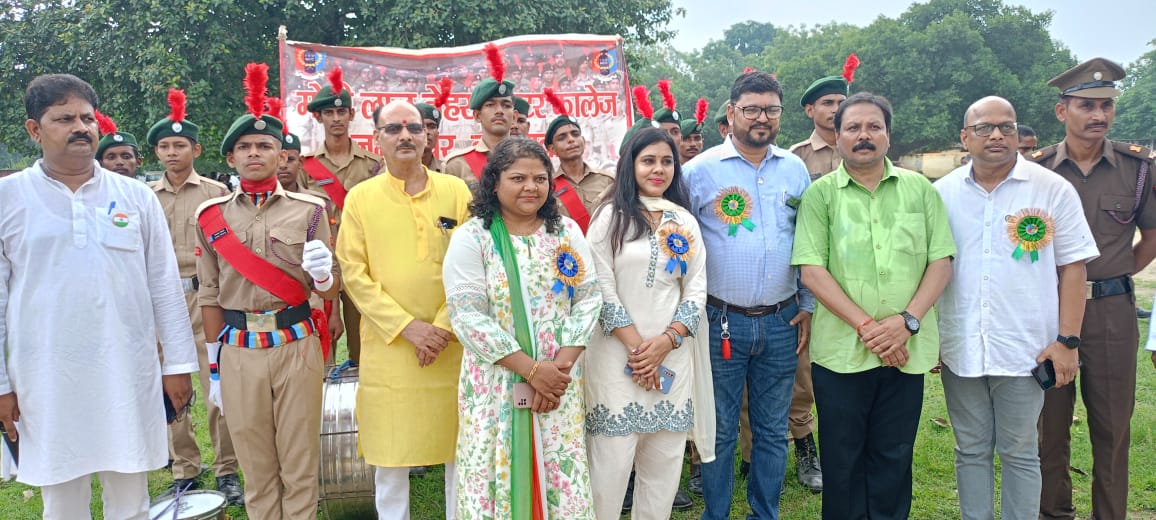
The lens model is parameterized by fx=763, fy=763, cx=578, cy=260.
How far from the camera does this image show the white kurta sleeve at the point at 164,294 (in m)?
3.44

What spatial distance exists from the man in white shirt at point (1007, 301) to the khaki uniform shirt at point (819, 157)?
152 centimetres

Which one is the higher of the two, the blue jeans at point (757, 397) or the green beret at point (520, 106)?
the green beret at point (520, 106)

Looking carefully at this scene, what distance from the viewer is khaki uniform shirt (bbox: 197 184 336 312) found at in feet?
12.2

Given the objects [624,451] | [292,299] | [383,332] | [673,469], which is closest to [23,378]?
[292,299]

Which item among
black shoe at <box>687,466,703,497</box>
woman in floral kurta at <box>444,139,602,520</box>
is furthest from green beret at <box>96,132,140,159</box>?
black shoe at <box>687,466,703,497</box>

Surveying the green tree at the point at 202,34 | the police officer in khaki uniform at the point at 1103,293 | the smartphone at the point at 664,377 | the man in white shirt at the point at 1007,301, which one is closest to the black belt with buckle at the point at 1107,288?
the police officer in khaki uniform at the point at 1103,293

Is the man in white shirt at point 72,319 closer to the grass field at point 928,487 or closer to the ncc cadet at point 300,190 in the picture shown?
the ncc cadet at point 300,190

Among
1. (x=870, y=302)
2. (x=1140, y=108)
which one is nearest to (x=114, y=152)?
(x=870, y=302)

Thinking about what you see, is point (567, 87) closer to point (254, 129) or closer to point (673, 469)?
point (254, 129)

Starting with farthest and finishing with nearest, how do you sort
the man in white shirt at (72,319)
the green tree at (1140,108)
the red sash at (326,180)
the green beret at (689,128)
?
1. the green tree at (1140,108)
2. the green beret at (689,128)
3. the red sash at (326,180)
4. the man in white shirt at (72,319)

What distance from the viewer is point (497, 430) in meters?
3.26

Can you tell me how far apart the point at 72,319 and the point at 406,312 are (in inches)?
53.1

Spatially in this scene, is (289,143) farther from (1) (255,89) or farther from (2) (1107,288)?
(2) (1107,288)

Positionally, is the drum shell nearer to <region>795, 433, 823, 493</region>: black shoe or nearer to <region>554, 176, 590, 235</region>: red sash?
<region>554, 176, 590, 235</region>: red sash
